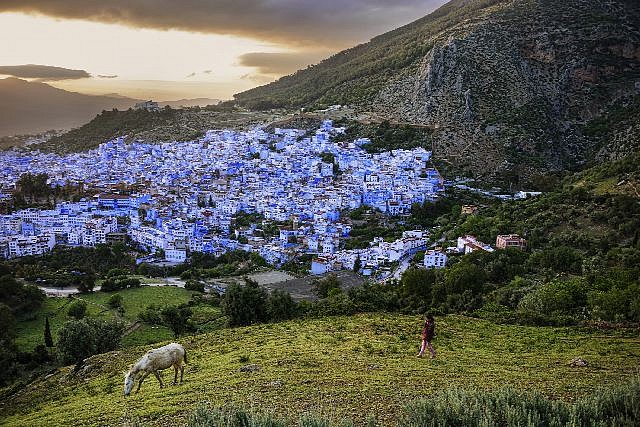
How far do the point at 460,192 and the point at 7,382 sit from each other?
38482 millimetres

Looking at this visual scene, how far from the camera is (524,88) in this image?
191ft

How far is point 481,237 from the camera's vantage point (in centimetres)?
Result: 3222

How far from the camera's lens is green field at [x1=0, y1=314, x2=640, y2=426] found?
7.58 m

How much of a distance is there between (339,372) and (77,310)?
2428 cm

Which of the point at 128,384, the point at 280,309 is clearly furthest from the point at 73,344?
the point at 128,384

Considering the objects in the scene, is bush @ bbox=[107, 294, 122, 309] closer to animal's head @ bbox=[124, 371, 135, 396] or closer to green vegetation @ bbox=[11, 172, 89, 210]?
animal's head @ bbox=[124, 371, 135, 396]

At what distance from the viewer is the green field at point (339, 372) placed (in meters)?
7.58

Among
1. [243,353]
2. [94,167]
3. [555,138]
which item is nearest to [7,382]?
[243,353]

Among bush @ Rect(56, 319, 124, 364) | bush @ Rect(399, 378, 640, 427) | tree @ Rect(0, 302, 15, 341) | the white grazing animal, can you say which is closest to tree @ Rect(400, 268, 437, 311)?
bush @ Rect(56, 319, 124, 364)

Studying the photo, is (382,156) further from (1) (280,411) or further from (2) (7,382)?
(1) (280,411)

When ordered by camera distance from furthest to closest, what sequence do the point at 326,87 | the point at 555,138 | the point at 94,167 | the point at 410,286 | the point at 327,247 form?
the point at 326,87, the point at 94,167, the point at 555,138, the point at 327,247, the point at 410,286

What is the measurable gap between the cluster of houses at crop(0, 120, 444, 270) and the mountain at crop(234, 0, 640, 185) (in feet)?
20.2

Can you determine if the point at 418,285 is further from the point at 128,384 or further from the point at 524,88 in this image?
the point at 524,88

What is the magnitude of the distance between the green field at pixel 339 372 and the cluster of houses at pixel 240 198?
2370cm
